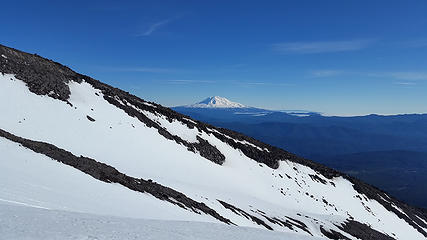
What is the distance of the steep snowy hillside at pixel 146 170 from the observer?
15969 mm

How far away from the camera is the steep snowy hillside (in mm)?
15969

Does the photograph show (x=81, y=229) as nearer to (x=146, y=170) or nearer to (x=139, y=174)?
(x=139, y=174)

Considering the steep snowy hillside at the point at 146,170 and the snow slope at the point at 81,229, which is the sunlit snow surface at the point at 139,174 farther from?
the snow slope at the point at 81,229

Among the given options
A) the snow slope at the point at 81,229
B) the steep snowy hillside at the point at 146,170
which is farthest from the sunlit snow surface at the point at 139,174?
the snow slope at the point at 81,229

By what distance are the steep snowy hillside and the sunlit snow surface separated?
125 millimetres

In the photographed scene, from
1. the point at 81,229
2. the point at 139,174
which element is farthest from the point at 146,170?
the point at 81,229

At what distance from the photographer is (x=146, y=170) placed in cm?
3447

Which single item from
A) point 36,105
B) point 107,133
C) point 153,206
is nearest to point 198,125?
point 107,133

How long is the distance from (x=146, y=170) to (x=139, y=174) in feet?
11.0

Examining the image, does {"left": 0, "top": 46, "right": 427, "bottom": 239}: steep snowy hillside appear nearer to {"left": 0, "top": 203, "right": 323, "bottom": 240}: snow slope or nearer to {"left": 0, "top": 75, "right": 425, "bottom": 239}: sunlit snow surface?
{"left": 0, "top": 75, "right": 425, "bottom": 239}: sunlit snow surface

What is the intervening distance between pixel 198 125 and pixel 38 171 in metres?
46.6

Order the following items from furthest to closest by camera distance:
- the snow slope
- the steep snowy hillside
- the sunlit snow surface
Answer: the steep snowy hillside
the sunlit snow surface
the snow slope

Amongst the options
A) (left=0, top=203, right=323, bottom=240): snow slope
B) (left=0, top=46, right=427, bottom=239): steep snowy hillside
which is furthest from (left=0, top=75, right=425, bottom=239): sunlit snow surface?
(left=0, top=203, right=323, bottom=240): snow slope

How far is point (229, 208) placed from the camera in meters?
28.6
